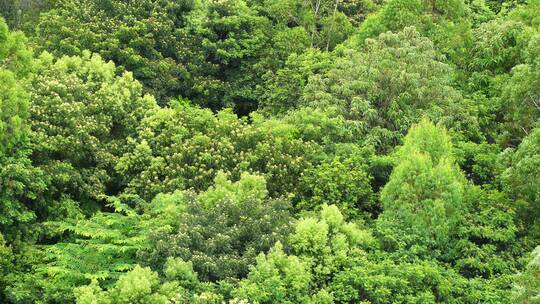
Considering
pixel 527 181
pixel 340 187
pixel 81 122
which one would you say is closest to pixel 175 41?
pixel 81 122

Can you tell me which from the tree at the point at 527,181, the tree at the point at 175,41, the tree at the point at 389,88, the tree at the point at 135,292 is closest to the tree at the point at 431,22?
the tree at the point at 389,88

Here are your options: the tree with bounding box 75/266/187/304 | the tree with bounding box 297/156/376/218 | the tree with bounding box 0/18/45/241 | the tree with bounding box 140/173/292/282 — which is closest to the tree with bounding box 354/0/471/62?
the tree with bounding box 297/156/376/218

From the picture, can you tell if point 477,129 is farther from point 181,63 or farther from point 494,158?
point 181,63

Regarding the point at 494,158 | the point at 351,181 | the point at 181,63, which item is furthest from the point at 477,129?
the point at 181,63

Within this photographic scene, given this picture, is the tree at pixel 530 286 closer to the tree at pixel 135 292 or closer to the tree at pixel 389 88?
the tree at pixel 135 292

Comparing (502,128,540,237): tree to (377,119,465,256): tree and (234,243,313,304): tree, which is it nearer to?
(377,119,465,256): tree
